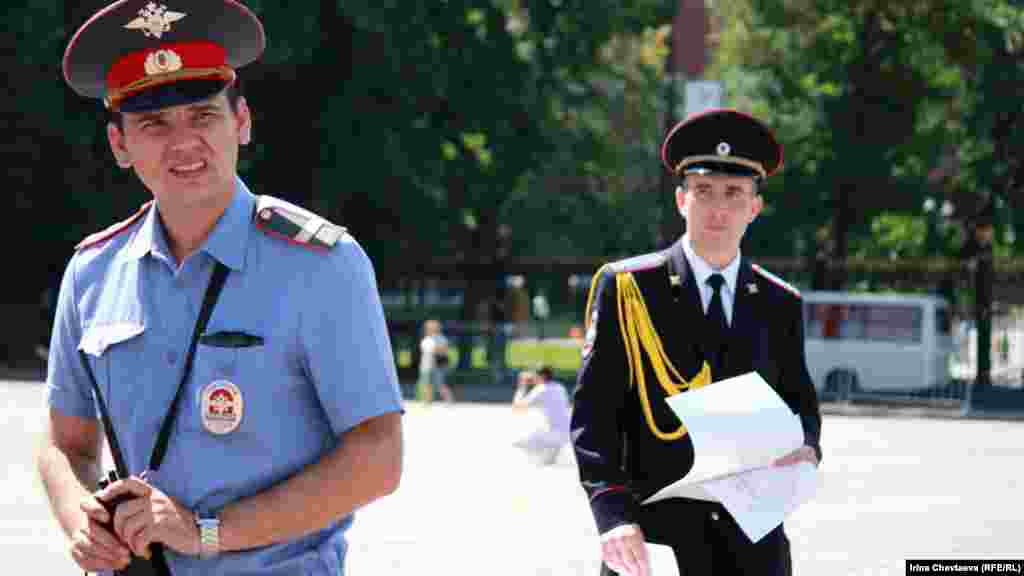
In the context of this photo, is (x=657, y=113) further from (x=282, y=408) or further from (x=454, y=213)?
(x=282, y=408)

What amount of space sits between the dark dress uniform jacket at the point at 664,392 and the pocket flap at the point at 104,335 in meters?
1.80

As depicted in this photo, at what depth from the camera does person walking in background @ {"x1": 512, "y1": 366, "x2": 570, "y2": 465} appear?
728 inches

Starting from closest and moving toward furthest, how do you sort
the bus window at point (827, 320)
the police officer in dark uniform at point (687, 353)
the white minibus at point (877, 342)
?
the police officer in dark uniform at point (687, 353)
the white minibus at point (877, 342)
the bus window at point (827, 320)

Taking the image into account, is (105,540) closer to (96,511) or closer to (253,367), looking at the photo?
(96,511)

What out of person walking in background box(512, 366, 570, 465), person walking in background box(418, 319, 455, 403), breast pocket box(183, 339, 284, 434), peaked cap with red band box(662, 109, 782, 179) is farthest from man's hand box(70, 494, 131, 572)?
person walking in background box(418, 319, 455, 403)

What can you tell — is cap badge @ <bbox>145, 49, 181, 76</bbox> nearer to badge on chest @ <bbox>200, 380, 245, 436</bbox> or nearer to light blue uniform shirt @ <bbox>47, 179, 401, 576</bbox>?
light blue uniform shirt @ <bbox>47, 179, 401, 576</bbox>

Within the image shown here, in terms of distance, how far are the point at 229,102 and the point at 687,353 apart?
6.49ft

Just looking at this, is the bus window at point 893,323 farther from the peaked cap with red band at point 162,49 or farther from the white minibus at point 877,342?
the peaked cap with red band at point 162,49

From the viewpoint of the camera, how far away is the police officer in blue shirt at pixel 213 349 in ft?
9.61

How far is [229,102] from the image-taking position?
3148mm

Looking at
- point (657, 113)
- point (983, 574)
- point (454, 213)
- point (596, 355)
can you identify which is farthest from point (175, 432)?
point (657, 113)

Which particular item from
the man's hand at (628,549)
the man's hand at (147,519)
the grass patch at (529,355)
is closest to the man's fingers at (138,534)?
the man's hand at (147,519)

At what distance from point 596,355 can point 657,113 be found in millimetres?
54117

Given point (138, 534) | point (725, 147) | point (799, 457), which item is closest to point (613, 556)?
point (799, 457)
